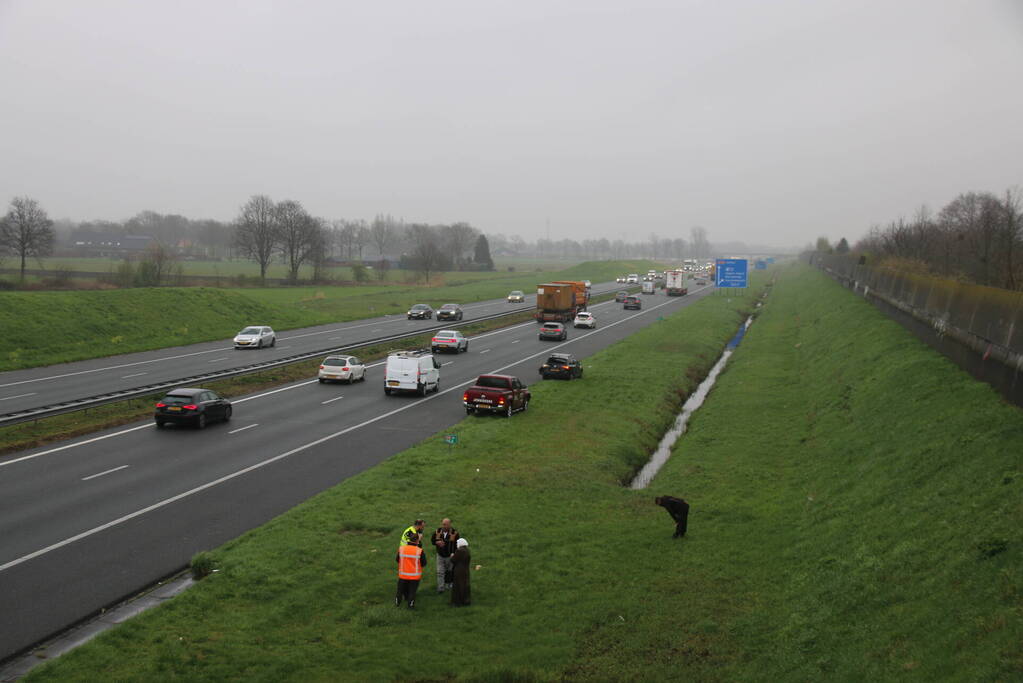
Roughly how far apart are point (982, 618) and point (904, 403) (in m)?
16.2

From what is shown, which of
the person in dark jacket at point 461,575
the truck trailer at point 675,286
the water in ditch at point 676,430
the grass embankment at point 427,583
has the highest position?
the truck trailer at point 675,286

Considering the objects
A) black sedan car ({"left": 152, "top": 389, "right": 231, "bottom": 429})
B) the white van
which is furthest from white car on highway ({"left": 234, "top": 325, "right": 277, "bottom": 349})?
black sedan car ({"left": 152, "top": 389, "right": 231, "bottom": 429})

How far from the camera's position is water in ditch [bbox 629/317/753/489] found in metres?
26.0

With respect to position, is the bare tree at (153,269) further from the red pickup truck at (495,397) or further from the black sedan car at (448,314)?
the red pickup truck at (495,397)

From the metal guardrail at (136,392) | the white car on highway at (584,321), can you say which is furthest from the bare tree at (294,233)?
the metal guardrail at (136,392)

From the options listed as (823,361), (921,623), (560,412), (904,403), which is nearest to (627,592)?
(921,623)

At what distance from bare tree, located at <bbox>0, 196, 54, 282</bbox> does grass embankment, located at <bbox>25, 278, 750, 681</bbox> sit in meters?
71.2

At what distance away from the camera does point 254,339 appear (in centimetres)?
5209

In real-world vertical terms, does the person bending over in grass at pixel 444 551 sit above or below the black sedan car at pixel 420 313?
below

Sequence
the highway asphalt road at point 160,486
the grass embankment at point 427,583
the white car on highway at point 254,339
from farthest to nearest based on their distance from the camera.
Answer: the white car on highway at point 254,339, the highway asphalt road at point 160,486, the grass embankment at point 427,583

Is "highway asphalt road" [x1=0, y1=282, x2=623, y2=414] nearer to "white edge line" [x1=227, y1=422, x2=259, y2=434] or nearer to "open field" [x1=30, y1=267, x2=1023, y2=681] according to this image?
"white edge line" [x1=227, y1=422, x2=259, y2=434]

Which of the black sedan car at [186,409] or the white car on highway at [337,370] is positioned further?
the white car on highway at [337,370]

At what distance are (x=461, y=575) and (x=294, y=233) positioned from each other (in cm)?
10843

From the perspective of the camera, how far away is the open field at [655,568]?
1133 cm
